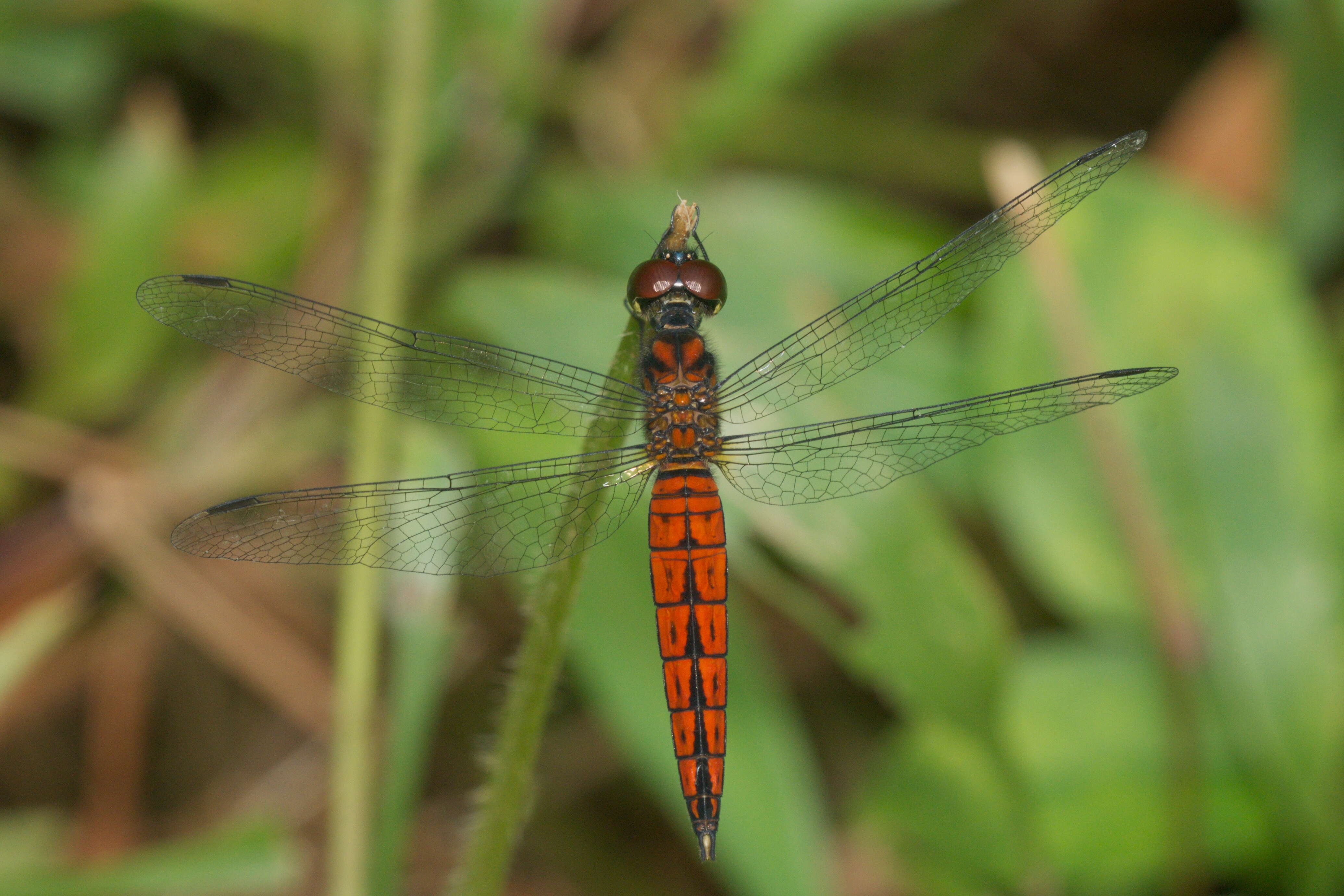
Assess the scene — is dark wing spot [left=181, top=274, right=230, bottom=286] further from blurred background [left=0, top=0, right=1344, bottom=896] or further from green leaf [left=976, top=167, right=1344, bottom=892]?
green leaf [left=976, top=167, right=1344, bottom=892]

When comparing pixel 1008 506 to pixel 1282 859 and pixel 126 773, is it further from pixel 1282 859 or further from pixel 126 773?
pixel 126 773

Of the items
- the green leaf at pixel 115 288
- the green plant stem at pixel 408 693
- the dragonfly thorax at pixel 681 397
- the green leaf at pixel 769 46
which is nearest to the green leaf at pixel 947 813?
the dragonfly thorax at pixel 681 397

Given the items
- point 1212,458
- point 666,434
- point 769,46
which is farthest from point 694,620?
point 769,46

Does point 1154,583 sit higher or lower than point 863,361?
lower

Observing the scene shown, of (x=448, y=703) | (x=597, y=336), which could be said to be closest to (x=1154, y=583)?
(x=597, y=336)

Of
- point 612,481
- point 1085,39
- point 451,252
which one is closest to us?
point 612,481

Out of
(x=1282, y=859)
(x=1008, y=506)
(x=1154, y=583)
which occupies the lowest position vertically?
(x=1282, y=859)

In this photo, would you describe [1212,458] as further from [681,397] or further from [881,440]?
[681,397]

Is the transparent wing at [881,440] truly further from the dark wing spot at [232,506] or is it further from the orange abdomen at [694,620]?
the dark wing spot at [232,506]

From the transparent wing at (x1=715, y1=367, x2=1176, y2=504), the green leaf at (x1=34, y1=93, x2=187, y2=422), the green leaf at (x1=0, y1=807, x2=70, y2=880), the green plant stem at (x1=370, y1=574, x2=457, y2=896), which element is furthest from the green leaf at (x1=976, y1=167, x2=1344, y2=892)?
the green leaf at (x1=0, y1=807, x2=70, y2=880)
